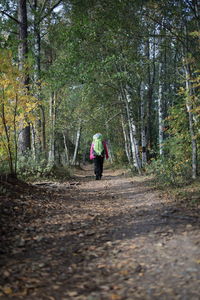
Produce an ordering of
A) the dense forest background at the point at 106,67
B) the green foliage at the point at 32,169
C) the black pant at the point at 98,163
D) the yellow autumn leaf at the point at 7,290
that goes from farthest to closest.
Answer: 1. the black pant at the point at 98,163
2. the green foliage at the point at 32,169
3. the dense forest background at the point at 106,67
4. the yellow autumn leaf at the point at 7,290

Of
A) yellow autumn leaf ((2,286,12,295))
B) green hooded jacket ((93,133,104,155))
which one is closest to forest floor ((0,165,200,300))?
yellow autumn leaf ((2,286,12,295))

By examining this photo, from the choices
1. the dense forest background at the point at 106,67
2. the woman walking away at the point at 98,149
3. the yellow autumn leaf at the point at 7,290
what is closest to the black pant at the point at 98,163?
the woman walking away at the point at 98,149

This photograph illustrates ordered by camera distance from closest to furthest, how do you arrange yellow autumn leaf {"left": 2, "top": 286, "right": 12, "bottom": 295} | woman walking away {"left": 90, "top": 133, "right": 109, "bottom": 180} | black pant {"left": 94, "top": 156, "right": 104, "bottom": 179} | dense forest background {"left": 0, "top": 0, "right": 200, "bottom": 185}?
yellow autumn leaf {"left": 2, "top": 286, "right": 12, "bottom": 295}, dense forest background {"left": 0, "top": 0, "right": 200, "bottom": 185}, woman walking away {"left": 90, "top": 133, "right": 109, "bottom": 180}, black pant {"left": 94, "top": 156, "right": 104, "bottom": 179}

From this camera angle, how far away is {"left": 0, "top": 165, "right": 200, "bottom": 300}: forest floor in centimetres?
257

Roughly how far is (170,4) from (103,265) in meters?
8.41

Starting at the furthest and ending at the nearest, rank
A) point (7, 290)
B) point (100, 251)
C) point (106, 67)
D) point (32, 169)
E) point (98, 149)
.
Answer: point (106, 67)
point (98, 149)
point (32, 169)
point (100, 251)
point (7, 290)

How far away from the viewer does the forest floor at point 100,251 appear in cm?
257

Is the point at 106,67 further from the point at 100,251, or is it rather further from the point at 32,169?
the point at 100,251

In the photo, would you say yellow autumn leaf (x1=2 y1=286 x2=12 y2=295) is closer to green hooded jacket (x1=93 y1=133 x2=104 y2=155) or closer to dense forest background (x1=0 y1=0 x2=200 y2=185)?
dense forest background (x1=0 y1=0 x2=200 y2=185)

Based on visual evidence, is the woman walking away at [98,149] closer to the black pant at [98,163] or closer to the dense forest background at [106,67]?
the black pant at [98,163]

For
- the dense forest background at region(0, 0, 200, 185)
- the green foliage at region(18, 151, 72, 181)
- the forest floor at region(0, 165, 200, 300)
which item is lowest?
the forest floor at region(0, 165, 200, 300)

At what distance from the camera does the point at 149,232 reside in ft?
13.7

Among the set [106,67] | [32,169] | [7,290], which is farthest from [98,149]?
[7,290]

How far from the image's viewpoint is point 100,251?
11.9 feet
